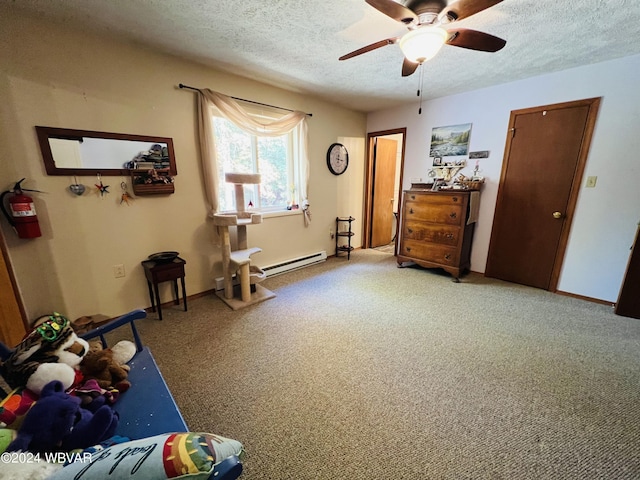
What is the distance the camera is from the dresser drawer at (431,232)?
10.4 feet

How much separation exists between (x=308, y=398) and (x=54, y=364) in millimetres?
1196

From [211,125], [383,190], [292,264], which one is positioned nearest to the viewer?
[211,125]

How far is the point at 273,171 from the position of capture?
3.33 metres

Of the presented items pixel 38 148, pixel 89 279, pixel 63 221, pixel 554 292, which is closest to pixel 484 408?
pixel 554 292

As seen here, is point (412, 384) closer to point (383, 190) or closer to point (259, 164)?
point (259, 164)

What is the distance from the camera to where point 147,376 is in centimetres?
120

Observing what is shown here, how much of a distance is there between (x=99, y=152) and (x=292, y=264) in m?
2.38

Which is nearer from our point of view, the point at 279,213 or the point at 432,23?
the point at 432,23

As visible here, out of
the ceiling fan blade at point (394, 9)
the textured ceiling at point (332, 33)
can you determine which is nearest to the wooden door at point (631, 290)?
the textured ceiling at point (332, 33)

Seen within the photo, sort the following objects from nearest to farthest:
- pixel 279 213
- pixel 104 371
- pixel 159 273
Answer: pixel 104 371
pixel 159 273
pixel 279 213

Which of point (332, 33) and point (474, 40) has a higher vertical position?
point (332, 33)

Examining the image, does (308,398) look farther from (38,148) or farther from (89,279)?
(38,148)

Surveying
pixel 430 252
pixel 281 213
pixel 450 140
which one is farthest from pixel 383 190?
pixel 281 213

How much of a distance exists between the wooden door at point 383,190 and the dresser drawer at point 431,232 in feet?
4.16
